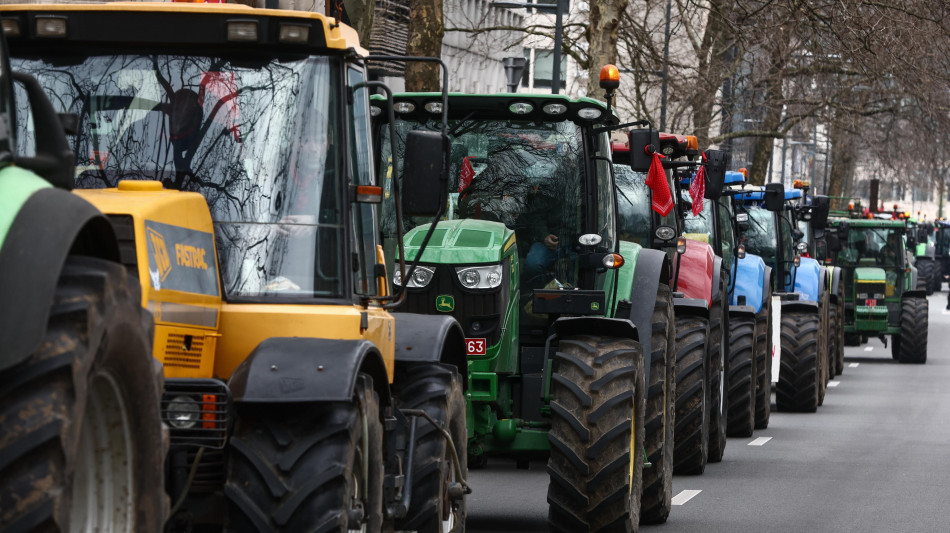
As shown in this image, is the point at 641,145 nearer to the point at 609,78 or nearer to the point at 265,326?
the point at 609,78

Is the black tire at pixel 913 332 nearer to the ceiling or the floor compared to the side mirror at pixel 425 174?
nearer to the floor

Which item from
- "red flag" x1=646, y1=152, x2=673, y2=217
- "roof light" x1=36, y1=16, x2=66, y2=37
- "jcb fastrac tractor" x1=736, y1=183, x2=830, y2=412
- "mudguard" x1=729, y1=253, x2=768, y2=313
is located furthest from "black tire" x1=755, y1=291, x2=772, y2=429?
"roof light" x1=36, y1=16, x2=66, y2=37

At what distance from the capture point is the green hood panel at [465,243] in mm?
9859

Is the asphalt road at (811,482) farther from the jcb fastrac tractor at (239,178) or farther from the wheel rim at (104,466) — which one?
the wheel rim at (104,466)

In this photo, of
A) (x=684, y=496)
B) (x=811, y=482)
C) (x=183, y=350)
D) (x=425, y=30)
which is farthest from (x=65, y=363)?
(x=425, y=30)

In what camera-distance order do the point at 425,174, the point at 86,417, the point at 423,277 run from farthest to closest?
the point at 423,277
the point at 425,174
the point at 86,417

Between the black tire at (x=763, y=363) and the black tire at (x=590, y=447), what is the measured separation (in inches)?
372

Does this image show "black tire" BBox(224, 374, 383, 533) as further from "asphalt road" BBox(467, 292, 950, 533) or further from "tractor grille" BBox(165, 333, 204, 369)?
"asphalt road" BBox(467, 292, 950, 533)

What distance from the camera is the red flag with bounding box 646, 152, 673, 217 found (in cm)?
1241

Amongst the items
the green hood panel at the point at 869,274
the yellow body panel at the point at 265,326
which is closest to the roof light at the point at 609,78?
the yellow body panel at the point at 265,326

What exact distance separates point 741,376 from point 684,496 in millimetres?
4563

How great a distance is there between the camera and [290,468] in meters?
5.45

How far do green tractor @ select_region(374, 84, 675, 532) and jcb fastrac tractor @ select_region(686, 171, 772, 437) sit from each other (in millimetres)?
6223

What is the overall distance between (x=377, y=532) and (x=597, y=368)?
3.16m
